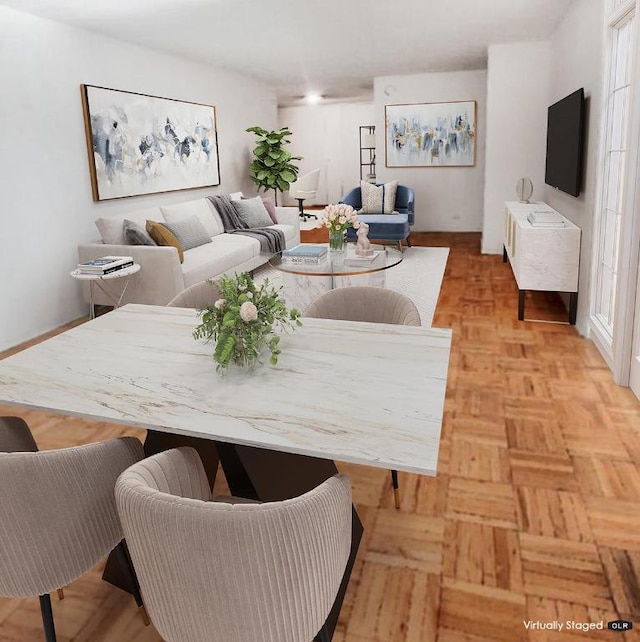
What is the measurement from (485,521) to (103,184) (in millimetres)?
4444

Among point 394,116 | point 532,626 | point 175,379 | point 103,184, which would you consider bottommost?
point 532,626

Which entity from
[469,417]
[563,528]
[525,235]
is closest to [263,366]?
[563,528]

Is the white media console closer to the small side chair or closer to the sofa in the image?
the sofa

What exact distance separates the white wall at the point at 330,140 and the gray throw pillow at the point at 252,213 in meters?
6.02

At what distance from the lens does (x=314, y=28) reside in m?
5.44

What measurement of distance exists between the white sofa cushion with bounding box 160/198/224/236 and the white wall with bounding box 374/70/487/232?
11.8 ft

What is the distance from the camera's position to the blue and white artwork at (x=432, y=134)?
8906mm

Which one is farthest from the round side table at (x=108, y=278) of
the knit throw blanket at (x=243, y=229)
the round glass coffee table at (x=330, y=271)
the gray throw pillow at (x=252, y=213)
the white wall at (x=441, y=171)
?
the white wall at (x=441, y=171)

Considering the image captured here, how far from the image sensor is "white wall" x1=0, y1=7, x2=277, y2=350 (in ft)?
14.0

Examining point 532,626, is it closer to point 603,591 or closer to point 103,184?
point 603,591

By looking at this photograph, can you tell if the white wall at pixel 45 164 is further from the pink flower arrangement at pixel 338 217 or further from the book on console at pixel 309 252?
the pink flower arrangement at pixel 338 217

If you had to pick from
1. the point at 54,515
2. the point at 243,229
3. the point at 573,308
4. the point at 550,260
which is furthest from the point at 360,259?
the point at 54,515

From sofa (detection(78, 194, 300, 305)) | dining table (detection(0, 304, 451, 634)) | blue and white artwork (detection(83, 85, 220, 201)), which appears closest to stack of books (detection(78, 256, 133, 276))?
sofa (detection(78, 194, 300, 305))

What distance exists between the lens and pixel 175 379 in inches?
69.8
